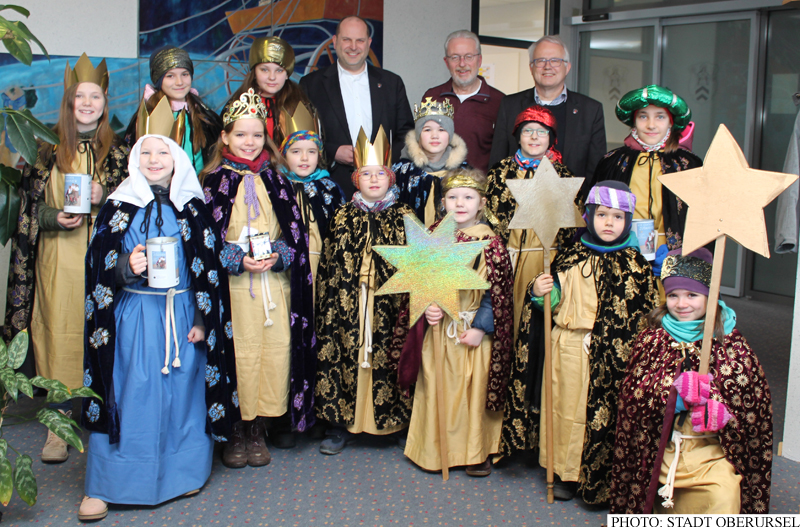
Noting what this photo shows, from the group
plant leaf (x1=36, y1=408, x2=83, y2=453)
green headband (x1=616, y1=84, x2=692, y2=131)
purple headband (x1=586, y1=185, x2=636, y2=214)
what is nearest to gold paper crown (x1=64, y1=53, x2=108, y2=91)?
plant leaf (x1=36, y1=408, x2=83, y2=453)

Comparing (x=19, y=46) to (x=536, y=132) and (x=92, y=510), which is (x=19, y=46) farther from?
(x=536, y=132)

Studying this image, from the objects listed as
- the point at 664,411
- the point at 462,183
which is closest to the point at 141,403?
the point at 462,183

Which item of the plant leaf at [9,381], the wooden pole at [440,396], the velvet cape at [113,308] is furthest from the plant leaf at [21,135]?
the wooden pole at [440,396]

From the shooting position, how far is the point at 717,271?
7.54 feet

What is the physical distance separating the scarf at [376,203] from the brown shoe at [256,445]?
3.76 feet

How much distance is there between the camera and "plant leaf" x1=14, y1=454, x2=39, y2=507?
103 inches

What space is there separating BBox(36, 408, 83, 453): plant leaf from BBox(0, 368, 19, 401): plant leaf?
0.44ft

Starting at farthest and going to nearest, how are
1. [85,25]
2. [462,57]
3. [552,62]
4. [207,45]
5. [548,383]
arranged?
[207,45], [85,25], [462,57], [552,62], [548,383]

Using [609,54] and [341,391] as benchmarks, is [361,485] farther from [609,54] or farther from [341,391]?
[609,54]

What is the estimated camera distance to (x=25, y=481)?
8.64 ft

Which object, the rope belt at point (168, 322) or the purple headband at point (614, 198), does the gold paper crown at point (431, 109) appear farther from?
the rope belt at point (168, 322)

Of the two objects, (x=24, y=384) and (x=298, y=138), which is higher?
(x=298, y=138)

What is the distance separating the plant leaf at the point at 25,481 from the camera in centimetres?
261

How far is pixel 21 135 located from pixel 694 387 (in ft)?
9.06
